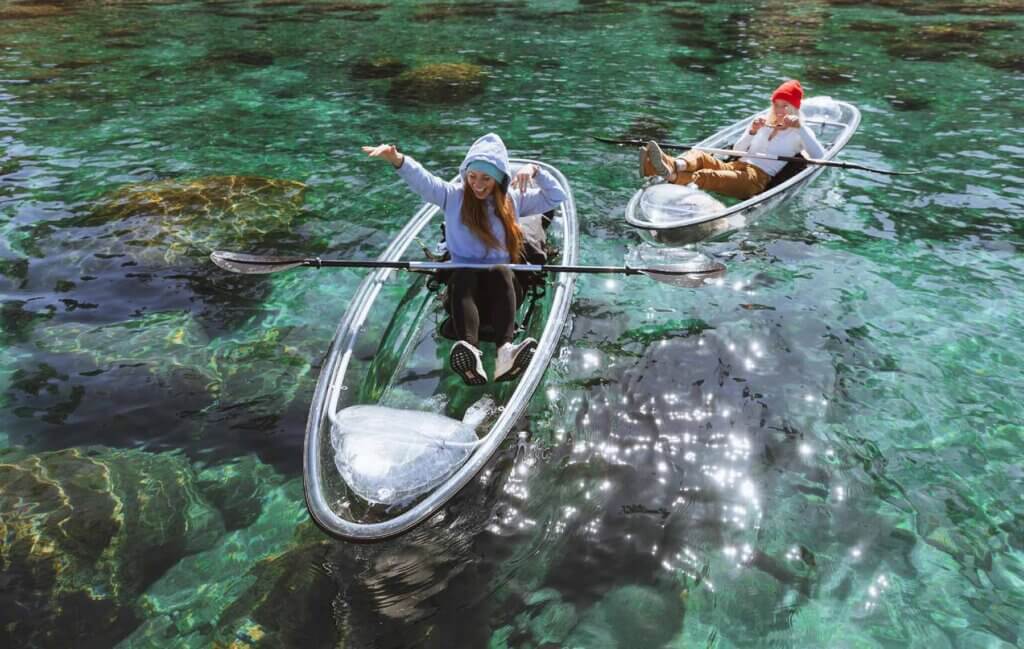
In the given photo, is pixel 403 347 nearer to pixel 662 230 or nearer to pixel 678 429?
pixel 678 429

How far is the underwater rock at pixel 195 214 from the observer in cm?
891

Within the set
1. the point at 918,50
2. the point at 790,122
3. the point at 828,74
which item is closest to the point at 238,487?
the point at 790,122

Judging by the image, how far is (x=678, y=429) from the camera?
5738 millimetres

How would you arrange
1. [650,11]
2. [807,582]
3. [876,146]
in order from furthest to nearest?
[650,11] < [876,146] < [807,582]

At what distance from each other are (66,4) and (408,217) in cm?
3138

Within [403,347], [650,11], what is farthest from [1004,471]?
[650,11]

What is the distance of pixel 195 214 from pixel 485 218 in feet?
19.9

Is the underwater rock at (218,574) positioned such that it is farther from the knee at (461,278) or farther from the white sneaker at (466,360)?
the knee at (461,278)

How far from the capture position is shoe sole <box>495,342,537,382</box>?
5.32 meters

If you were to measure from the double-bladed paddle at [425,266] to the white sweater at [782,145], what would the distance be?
13.8ft

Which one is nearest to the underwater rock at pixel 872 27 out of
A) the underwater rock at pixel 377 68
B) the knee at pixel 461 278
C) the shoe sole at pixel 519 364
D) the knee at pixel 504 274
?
the underwater rock at pixel 377 68

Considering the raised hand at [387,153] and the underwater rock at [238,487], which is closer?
the underwater rock at [238,487]

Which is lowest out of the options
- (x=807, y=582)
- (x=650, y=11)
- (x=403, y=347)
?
(x=807, y=582)

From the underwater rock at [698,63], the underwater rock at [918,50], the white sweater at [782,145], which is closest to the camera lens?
the white sweater at [782,145]
